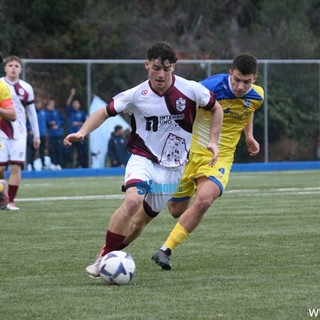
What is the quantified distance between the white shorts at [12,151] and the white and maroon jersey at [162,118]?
6.66m

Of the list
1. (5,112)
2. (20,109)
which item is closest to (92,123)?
(5,112)

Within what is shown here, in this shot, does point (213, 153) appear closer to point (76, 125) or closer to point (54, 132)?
point (54, 132)

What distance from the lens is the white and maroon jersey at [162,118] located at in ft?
28.1

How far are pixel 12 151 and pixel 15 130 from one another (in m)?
0.37

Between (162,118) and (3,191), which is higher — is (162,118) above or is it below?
above

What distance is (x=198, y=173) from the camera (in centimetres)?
953

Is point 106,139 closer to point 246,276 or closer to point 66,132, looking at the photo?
point 66,132

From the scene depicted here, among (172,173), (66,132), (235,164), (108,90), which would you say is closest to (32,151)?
(66,132)

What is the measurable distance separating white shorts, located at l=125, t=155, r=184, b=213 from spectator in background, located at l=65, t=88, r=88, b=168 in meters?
16.3

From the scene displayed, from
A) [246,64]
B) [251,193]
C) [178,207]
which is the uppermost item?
[246,64]

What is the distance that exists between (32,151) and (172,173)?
16.0 metres

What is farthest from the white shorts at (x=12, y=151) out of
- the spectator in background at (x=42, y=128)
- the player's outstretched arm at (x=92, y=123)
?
the spectator in background at (x=42, y=128)

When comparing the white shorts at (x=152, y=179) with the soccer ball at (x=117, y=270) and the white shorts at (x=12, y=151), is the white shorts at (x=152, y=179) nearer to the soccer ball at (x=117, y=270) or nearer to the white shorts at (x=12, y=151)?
the soccer ball at (x=117, y=270)

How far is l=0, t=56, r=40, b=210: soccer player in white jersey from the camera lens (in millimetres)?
15125
